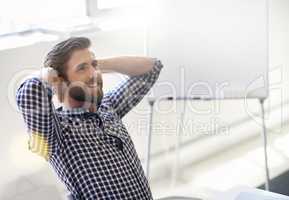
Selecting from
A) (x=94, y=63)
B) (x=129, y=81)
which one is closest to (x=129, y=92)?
(x=129, y=81)

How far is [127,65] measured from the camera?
1.45 metres

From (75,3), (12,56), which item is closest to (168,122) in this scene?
(75,3)

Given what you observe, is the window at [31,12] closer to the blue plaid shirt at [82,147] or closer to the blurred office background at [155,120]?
the blurred office background at [155,120]

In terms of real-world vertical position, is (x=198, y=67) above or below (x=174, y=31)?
below

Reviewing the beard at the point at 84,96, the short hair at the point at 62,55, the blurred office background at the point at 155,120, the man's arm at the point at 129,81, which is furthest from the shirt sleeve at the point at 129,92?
the blurred office background at the point at 155,120

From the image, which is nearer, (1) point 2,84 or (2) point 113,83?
(1) point 2,84

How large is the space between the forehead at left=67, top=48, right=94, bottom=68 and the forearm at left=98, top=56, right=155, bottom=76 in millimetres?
101

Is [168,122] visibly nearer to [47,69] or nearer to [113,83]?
[113,83]

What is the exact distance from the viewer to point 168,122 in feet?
7.91

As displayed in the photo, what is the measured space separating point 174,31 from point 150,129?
46 centimetres

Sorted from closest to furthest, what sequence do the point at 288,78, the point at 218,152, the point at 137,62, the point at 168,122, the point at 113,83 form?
the point at 137,62 < the point at 113,83 < the point at 168,122 < the point at 218,152 < the point at 288,78

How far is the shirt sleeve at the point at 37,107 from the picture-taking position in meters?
1.13

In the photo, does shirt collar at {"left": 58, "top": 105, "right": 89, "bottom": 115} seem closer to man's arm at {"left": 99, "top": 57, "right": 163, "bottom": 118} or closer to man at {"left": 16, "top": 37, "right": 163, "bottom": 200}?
man at {"left": 16, "top": 37, "right": 163, "bottom": 200}

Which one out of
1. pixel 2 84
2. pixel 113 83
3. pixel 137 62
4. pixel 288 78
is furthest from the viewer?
pixel 288 78
